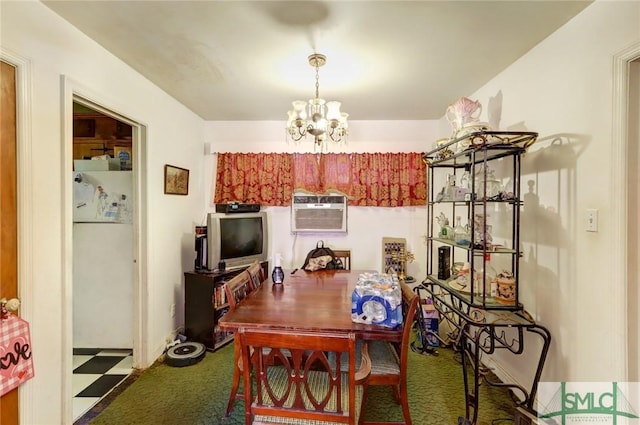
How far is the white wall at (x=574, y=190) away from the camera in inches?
55.9

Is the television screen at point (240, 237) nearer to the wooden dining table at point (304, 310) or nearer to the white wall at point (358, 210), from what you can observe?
the white wall at point (358, 210)

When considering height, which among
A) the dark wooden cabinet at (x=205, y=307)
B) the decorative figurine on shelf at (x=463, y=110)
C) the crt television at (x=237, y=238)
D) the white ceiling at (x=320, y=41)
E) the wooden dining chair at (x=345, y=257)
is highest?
the white ceiling at (x=320, y=41)

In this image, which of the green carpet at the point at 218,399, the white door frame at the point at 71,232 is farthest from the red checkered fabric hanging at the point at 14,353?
the green carpet at the point at 218,399

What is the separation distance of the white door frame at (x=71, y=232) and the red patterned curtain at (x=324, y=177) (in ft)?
3.76

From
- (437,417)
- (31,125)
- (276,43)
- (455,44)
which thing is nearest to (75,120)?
(31,125)

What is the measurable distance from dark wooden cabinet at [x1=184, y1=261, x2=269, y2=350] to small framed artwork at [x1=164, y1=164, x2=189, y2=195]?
2.71 ft

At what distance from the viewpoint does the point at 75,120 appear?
2.89 metres

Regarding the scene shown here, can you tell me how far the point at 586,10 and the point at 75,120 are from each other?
4029mm

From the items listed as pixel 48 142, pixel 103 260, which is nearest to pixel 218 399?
pixel 103 260

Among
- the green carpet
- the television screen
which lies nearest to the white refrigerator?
the green carpet

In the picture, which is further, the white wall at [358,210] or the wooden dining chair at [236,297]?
the white wall at [358,210]

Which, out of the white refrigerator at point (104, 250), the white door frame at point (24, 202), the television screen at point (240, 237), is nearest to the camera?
the white door frame at point (24, 202)

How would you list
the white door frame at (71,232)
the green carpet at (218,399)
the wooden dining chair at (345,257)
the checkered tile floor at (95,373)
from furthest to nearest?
the wooden dining chair at (345,257), the checkered tile floor at (95,373), the green carpet at (218,399), the white door frame at (71,232)

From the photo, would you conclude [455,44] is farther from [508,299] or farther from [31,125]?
[31,125]
